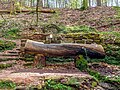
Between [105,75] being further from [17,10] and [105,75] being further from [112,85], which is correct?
[17,10]

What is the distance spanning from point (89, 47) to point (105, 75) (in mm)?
1372

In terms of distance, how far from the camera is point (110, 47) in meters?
11.6

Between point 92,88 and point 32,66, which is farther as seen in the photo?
point 32,66

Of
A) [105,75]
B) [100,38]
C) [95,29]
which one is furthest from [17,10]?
[105,75]

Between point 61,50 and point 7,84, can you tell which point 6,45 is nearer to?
point 61,50

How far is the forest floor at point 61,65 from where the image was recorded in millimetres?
8202

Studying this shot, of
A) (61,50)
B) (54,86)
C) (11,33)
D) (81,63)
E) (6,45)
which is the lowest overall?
(54,86)

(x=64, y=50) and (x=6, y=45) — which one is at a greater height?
(x=64, y=50)

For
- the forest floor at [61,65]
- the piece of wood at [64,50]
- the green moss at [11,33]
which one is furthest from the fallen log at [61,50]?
the green moss at [11,33]

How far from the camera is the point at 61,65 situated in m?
10.2

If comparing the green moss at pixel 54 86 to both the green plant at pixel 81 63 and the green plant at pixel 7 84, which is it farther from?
the green plant at pixel 81 63

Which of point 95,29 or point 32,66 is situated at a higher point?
point 95,29

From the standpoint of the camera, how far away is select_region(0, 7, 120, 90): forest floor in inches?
323

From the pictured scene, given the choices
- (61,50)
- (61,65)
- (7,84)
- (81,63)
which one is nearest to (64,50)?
(61,50)
